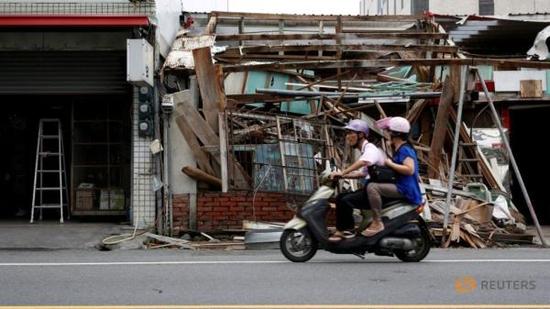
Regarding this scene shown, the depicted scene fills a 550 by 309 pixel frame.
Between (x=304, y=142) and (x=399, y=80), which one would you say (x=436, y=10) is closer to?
(x=399, y=80)

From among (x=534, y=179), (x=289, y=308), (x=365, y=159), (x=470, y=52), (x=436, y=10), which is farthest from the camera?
(x=436, y=10)

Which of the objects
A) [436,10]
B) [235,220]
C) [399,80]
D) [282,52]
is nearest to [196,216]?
[235,220]

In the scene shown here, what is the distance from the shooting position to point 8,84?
13641mm

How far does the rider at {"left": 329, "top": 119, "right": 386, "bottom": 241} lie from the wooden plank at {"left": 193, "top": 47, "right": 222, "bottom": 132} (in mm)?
4630

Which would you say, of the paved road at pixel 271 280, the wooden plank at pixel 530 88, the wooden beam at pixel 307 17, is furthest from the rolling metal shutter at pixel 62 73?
the wooden plank at pixel 530 88

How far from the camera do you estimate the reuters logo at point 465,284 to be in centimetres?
705

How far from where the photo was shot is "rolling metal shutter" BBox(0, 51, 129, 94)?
13633 millimetres

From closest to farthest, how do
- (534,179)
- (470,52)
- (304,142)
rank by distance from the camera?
(304,142) < (470,52) < (534,179)

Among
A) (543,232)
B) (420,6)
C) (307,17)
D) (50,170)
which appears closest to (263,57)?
(307,17)

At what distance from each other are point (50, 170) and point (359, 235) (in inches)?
306

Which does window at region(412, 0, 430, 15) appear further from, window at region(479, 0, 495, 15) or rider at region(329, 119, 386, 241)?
rider at region(329, 119, 386, 241)

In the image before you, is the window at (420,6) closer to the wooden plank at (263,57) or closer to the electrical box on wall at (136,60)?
the wooden plank at (263,57)

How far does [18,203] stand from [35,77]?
10.3 ft

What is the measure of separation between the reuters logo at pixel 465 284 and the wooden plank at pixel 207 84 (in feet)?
20.9
